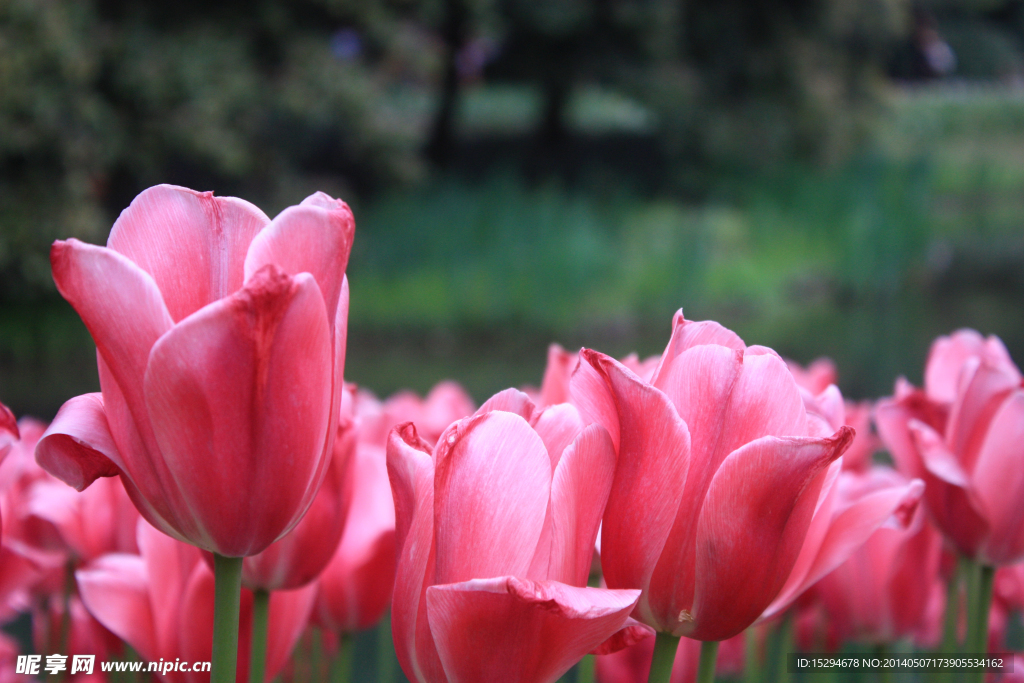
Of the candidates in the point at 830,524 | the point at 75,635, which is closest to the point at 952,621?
the point at 830,524

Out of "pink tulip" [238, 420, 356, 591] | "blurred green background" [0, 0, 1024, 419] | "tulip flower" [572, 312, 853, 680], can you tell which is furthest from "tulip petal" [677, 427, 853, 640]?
"blurred green background" [0, 0, 1024, 419]

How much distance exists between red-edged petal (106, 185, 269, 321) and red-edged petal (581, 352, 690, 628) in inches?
3.3

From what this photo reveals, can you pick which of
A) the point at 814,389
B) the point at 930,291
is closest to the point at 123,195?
the point at 814,389

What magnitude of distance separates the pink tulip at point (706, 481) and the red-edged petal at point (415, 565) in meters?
0.04

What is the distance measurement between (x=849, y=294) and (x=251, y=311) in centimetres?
563

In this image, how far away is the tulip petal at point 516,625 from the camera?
0.18 meters

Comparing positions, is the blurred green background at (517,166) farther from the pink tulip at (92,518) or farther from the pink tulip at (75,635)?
the pink tulip at (92,518)

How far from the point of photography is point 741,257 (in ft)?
17.1

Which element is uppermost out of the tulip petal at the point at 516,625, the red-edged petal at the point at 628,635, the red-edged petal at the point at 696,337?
the red-edged petal at the point at 696,337

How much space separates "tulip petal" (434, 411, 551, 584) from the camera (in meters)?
0.19

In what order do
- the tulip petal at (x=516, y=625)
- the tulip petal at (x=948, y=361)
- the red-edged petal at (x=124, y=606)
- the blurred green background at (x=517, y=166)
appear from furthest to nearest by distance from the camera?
the blurred green background at (x=517, y=166)
the tulip petal at (x=948, y=361)
the red-edged petal at (x=124, y=606)
the tulip petal at (x=516, y=625)

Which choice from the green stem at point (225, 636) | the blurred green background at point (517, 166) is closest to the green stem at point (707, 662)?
the green stem at point (225, 636)

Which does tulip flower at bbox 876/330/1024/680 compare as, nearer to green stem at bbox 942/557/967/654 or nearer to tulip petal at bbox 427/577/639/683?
green stem at bbox 942/557/967/654

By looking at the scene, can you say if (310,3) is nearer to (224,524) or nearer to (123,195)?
(123,195)
